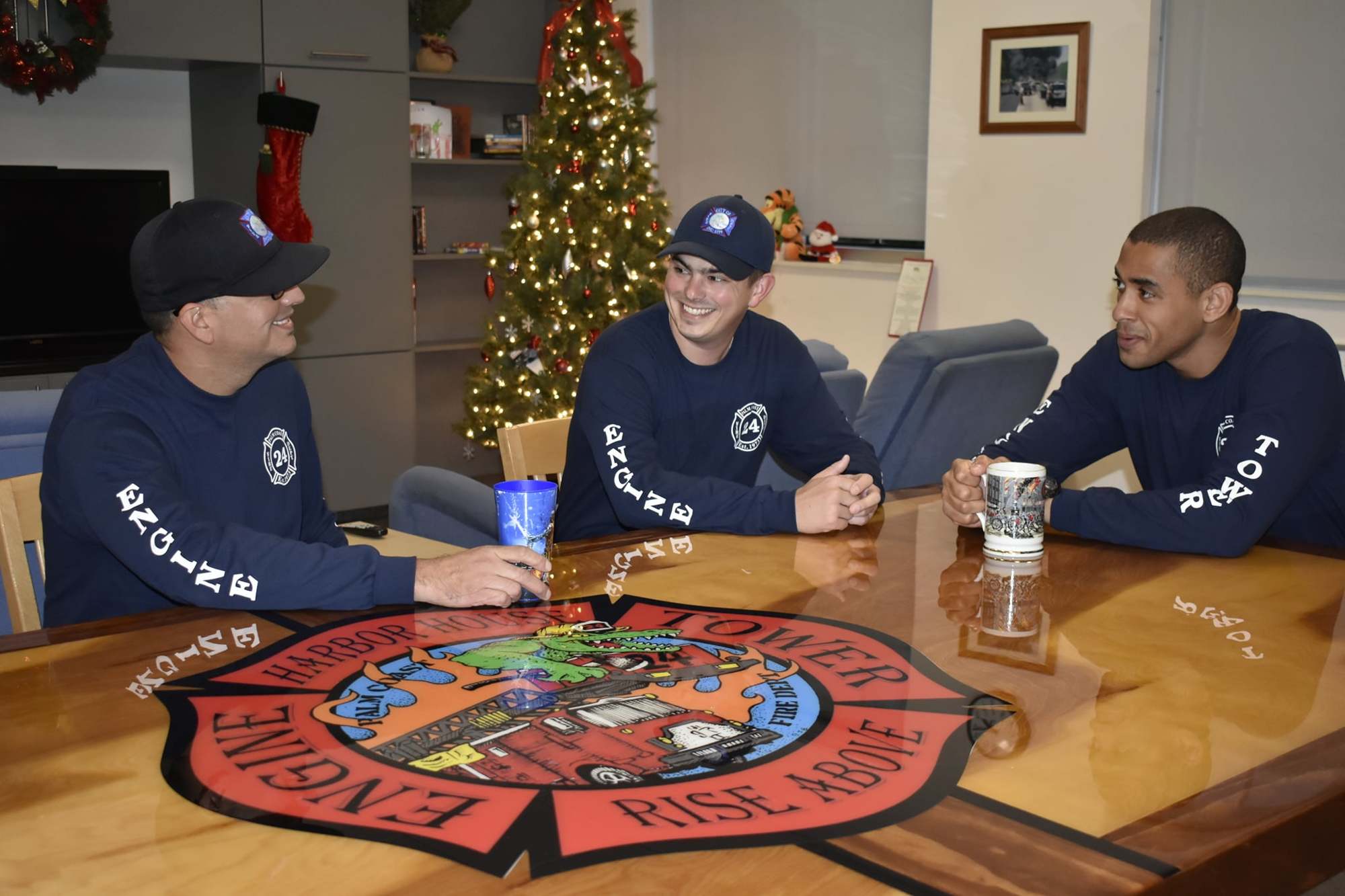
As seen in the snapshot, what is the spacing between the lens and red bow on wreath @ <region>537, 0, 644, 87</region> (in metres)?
5.83

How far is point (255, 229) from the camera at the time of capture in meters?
2.04

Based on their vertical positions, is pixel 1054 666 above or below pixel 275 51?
below

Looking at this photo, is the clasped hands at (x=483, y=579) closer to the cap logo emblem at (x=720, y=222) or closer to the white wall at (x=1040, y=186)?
the cap logo emblem at (x=720, y=222)

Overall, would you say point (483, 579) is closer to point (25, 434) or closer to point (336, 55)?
point (25, 434)

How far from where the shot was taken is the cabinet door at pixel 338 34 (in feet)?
18.5

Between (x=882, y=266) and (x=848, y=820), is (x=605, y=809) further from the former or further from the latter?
(x=882, y=266)

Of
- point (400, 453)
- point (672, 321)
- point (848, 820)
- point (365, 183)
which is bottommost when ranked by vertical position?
point (400, 453)

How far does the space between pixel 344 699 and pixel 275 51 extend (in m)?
4.84

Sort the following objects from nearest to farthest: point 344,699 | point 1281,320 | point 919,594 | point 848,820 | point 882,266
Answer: point 848,820 → point 344,699 → point 919,594 → point 1281,320 → point 882,266

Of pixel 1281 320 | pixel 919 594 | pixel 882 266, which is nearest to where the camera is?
pixel 919 594

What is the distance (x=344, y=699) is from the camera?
55.3 inches

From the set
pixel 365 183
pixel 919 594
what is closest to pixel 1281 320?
pixel 919 594

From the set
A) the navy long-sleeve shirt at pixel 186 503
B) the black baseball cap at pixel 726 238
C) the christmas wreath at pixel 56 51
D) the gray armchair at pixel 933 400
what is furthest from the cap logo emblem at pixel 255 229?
the christmas wreath at pixel 56 51

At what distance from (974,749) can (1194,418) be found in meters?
1.35
